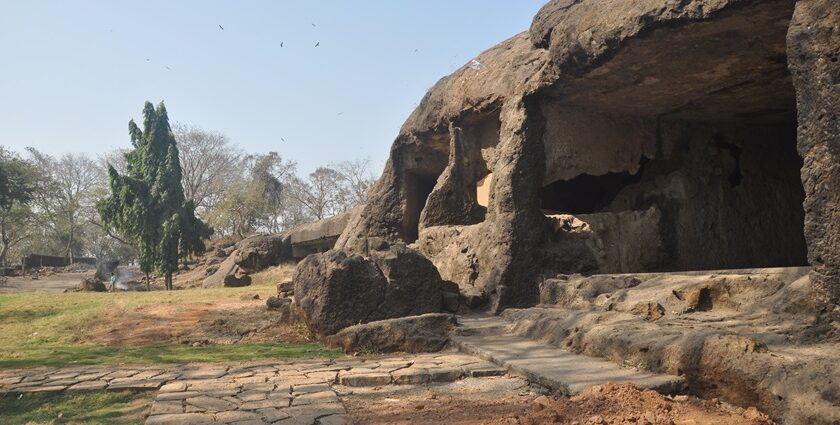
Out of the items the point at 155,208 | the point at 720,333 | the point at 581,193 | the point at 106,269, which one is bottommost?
the point at 720,333

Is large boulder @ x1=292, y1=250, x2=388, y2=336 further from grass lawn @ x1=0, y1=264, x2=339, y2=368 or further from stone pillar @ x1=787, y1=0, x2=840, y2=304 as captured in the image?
stone pillar @ x1=787, y1=0, x2=840, y2=304

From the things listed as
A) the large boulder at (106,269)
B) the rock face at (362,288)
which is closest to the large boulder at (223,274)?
the large boulder at (106,269)

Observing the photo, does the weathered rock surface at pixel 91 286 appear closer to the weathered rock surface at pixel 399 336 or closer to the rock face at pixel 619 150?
the rock face at pixel 619 150

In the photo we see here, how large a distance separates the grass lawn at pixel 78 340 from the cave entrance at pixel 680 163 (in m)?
4.51

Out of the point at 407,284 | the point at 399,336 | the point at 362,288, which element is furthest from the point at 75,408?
the point at 407,284

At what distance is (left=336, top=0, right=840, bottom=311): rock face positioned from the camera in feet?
24.0

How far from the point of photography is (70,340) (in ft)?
29.7

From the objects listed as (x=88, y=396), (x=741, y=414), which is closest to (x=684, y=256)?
(x=741, y=414)

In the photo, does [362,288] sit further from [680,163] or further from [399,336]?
[680,163]

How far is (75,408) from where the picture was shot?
15.8 feet

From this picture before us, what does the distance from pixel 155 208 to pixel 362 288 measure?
19057 mm

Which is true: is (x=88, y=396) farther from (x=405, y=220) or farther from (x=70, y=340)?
(x=405, y=220)

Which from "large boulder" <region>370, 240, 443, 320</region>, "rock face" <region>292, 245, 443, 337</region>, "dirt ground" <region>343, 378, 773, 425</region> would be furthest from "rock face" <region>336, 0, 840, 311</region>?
"dirt ground" <region>343, 378, 773, 425</region>

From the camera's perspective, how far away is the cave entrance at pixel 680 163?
8.41m
